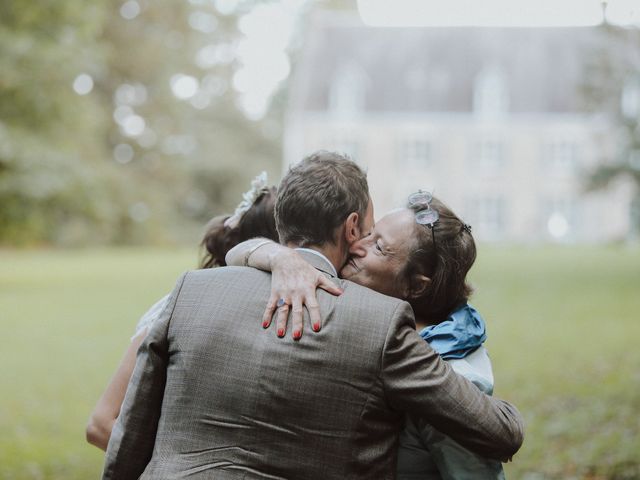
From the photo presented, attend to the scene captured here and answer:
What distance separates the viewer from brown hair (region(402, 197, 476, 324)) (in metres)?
2.74

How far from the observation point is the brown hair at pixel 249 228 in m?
3.47

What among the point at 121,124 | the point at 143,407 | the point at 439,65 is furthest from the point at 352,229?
the point at 439,65

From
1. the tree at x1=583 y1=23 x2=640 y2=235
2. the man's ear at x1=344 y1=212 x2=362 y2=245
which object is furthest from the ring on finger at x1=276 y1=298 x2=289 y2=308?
the tree at x1=583 y1=23 x2=640 y2=235

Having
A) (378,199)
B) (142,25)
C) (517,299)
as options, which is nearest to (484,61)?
(378,199)

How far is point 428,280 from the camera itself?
9.05 feet

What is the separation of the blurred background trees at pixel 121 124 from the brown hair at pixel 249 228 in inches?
641

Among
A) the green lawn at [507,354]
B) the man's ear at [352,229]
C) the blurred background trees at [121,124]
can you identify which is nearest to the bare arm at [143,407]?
the man's ear at [352,229]

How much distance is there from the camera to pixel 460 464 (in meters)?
2.52

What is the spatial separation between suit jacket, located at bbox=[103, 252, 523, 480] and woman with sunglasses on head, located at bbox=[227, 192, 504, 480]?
0.11 meters

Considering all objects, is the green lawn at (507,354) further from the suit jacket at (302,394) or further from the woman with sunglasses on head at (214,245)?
the suit jacket at (302,394)

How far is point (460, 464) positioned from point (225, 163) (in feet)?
144

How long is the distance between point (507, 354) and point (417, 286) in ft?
33.2

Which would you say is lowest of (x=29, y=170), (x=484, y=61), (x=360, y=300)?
(x=29, y=170)

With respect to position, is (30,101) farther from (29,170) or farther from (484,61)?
(484,61)
